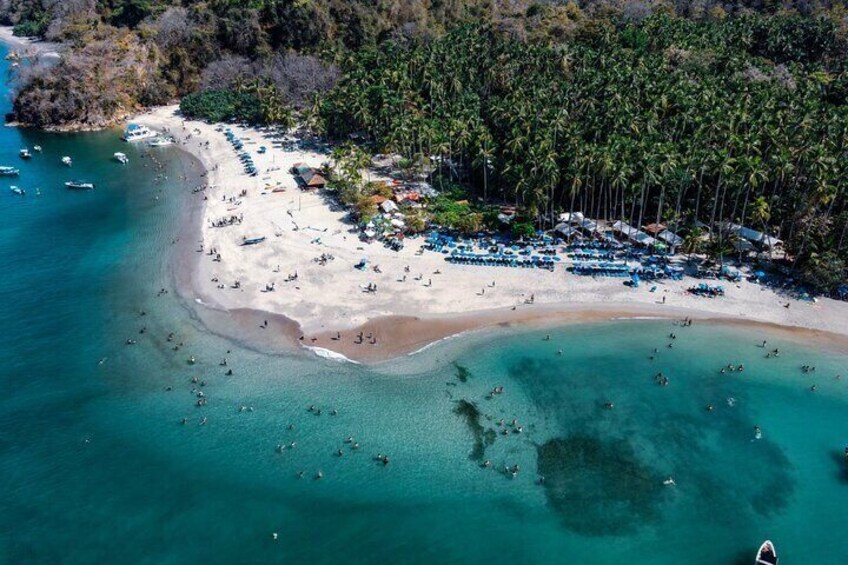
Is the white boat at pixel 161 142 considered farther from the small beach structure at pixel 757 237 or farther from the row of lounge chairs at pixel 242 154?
the small beach structure at pixel 757 237

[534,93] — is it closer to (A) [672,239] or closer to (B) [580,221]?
(B) [580,221]

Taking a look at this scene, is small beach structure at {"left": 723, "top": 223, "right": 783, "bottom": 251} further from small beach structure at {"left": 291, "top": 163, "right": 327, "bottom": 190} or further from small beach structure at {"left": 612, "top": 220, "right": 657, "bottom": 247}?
small beach structure at {"left": 291, "top": 163, "right": 327, "bottom": 190}

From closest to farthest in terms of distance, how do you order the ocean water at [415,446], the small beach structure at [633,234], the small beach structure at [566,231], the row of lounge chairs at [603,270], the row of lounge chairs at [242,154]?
the ocean water at [415,446], the row of lounge chairs at [603,270], the small beach structure at [633,234], the small beach structure at [566,231], the row of lounge chairs at [242,154]

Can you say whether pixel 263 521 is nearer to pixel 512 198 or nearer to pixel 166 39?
pixel 512 198

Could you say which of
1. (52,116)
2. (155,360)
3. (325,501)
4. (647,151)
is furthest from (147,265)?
(52,116)

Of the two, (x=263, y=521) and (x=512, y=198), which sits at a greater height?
(x=512, y=198)

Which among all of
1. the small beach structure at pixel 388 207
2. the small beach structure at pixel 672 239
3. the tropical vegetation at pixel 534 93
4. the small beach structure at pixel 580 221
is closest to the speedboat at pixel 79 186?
the tropical vegetation at pixel 534 93
